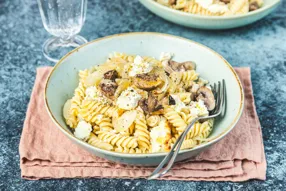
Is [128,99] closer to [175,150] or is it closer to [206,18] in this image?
[175,150]

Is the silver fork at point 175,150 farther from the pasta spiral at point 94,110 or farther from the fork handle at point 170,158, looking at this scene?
the pasta spiral at point 94,110

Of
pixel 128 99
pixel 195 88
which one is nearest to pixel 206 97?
pixel 195 88

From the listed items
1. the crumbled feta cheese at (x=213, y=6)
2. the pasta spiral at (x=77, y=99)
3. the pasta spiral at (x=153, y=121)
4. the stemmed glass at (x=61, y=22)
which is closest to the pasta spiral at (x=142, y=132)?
the pasta spiral at (x=153, y=121)

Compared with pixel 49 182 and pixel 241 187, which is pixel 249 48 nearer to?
pixel 241 187

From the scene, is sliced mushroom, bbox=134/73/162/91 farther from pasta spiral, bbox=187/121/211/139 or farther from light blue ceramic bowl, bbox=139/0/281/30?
light blue ceramic bowl, bbox=139/0/281/30

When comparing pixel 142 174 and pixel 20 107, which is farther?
pixel 20 107

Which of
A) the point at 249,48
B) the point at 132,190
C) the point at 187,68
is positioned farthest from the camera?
the point at 249,48

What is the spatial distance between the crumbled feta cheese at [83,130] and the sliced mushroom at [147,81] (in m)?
0.23

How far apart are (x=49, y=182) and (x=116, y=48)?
700 millimetres

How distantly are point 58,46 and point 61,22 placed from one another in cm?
17

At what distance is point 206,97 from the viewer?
5.99 feet

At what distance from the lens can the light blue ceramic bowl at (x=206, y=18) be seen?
230 cm

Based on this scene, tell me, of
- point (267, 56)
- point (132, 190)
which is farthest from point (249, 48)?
point (132, 190)

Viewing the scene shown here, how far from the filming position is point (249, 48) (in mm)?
2400
